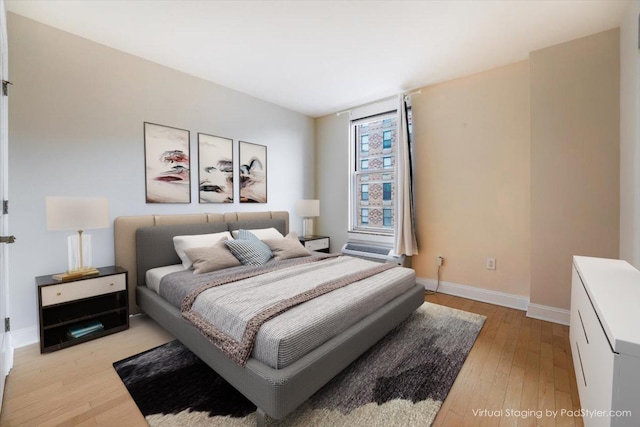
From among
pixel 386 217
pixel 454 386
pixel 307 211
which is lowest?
pixel 454 386

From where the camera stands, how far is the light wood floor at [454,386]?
4.66 ft

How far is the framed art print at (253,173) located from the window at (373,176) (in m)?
1.44

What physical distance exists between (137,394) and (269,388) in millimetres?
965

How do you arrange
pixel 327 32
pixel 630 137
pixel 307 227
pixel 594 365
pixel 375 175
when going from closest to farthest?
pixel 594 365
pixel 630 137
pixel 327 32
pixel 375 175
pixel 307 227

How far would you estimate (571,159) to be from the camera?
2.45 meters

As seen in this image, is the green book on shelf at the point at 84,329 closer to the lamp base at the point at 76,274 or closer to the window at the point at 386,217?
the lamp base at the point at 76,274

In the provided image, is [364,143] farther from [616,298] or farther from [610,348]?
[610,348]

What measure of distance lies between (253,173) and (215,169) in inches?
22.1

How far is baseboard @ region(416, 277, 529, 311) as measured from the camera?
2.88 m

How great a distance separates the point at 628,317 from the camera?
0.95 m

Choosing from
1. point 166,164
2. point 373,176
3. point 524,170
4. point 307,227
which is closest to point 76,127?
point 166,164

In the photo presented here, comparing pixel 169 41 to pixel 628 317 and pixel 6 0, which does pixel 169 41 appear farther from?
pixel 628 317

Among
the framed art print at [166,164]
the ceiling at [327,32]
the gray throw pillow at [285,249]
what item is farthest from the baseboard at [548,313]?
the framed art print at [166,164]

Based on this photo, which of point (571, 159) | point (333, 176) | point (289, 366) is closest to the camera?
point (289, 366)
